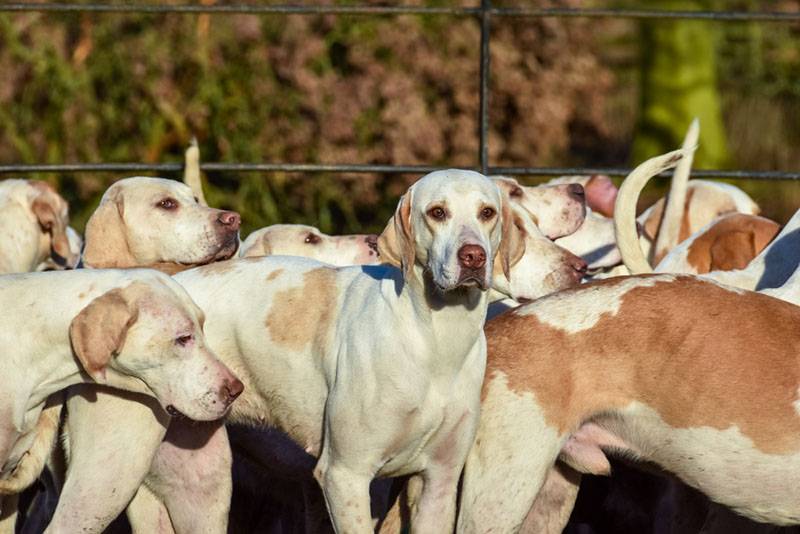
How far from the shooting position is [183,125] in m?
11.1

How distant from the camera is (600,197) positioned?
6.80 meters

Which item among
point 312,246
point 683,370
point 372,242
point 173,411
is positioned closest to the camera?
point 173,411

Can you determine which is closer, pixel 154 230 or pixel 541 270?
pixel 541 270

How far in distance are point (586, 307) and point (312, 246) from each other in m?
1.38

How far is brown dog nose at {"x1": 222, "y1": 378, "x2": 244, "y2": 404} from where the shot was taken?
4332mm

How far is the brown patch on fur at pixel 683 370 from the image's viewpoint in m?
Result: 4.43

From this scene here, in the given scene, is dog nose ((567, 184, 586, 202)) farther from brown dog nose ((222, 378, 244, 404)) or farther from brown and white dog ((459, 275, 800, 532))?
brown dog nose ((222, 378, 244, 404))

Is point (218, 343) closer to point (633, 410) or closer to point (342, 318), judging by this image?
point (342, 318)

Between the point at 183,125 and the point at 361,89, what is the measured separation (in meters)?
1.29

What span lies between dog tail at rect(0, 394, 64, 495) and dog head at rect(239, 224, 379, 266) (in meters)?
1.18

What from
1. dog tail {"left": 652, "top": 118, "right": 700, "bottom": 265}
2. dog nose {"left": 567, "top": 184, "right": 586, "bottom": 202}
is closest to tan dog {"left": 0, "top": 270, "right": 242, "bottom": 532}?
dog nose {"left": 567, "top": 184, "right": 586, "bottom": 202}

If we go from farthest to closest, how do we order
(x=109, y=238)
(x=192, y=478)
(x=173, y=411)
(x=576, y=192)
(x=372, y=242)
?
(x=576, y=192) < (x=372, y=242) < (x=109, y=238) < (x=192, y=478) < (x=173, y=411)

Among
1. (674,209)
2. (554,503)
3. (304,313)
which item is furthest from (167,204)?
(674,209)

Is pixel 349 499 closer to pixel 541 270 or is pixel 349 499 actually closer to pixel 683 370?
pixel 683 370
